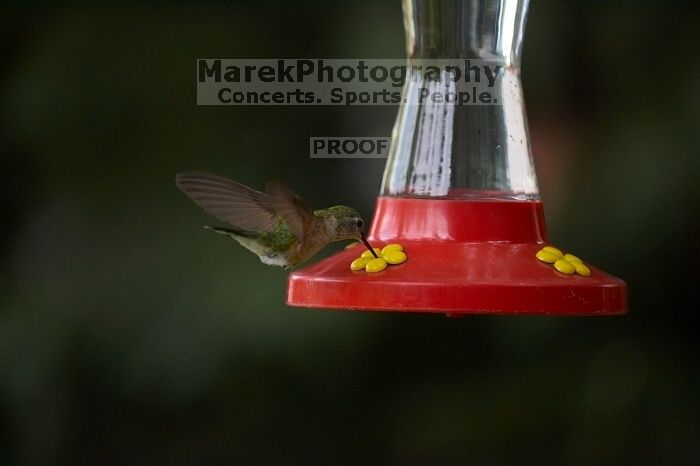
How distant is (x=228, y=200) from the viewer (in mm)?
2797

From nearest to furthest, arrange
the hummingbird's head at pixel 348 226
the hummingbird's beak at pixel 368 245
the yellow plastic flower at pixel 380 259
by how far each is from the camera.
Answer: the yellow plastic flower at pixel 380 259
the hummingbird's beak at pixel 368 245
the hummingbird's head at pixel 348 226

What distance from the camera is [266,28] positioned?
16.9 feet

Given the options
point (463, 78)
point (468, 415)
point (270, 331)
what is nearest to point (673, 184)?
point (468, 415)

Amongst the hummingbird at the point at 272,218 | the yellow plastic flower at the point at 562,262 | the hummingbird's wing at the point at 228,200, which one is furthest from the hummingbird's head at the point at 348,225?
the yellow plastic flower at the point at 562,262

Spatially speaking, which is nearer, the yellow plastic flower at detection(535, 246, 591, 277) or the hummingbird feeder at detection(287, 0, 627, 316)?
the hummingbird feeder at detection(287, 0, 627, 316)

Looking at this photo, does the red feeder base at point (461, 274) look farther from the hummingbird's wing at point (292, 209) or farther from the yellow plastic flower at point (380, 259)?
the hummingbird's wing at point (292, 209)

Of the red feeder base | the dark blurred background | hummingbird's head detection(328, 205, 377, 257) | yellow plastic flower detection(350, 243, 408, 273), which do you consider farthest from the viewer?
the dark blurred background

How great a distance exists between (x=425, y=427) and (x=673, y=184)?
172cm

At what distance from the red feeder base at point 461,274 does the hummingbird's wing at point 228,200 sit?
361 millimetres

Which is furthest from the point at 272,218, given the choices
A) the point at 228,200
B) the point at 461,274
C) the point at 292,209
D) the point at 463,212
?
the point at 461,274

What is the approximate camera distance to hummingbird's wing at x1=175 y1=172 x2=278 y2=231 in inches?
105

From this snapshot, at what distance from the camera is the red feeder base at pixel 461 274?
222cm

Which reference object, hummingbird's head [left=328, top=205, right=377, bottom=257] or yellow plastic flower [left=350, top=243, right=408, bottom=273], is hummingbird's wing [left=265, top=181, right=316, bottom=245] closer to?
hummingbird's head [left=328, top=205, right=377, bottom=257]

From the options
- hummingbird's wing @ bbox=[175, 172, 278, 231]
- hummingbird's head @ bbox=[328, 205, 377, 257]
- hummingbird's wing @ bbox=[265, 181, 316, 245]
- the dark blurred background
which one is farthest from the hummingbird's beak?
the dark blurred background
